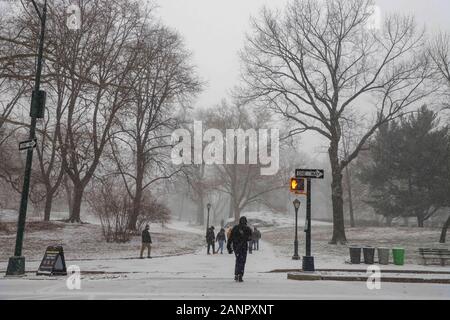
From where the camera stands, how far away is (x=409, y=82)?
99.6 feet

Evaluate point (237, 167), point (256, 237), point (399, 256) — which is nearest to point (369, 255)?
point (399, 256)

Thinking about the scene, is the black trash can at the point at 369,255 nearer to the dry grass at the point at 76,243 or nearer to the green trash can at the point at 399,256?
the green trash can at the point at 399,256

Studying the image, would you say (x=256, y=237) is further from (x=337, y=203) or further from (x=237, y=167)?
(x=237, y=167)

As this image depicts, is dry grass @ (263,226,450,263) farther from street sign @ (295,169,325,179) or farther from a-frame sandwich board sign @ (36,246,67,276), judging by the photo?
a-frame sandwich board sign @ (36,246,67,276)

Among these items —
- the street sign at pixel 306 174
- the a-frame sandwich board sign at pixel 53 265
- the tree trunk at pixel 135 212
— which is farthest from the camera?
the tree trunk at pixel 135 212

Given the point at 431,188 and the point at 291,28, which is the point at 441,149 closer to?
the point at 431,188

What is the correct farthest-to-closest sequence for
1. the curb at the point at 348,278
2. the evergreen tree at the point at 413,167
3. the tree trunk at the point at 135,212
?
the evergreen tree at the point at 413,167
the tree trunk at the point at 135,212
the curb at the point at 348,278

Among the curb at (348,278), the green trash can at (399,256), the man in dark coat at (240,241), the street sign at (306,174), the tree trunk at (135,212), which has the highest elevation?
the street sign at (306,174)

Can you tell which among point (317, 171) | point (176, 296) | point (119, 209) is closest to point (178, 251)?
point (119, 209)

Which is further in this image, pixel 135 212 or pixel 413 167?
pixel 413 167

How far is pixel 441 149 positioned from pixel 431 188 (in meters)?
4.07

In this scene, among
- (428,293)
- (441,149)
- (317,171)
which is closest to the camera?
(428,293)

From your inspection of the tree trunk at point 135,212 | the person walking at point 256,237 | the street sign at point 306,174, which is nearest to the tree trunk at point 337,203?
the person walking at point 256,237

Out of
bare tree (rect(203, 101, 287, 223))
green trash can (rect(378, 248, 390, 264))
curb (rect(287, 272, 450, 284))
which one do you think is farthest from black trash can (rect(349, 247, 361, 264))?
bare tree (rect(203, 101, 287, 223))
